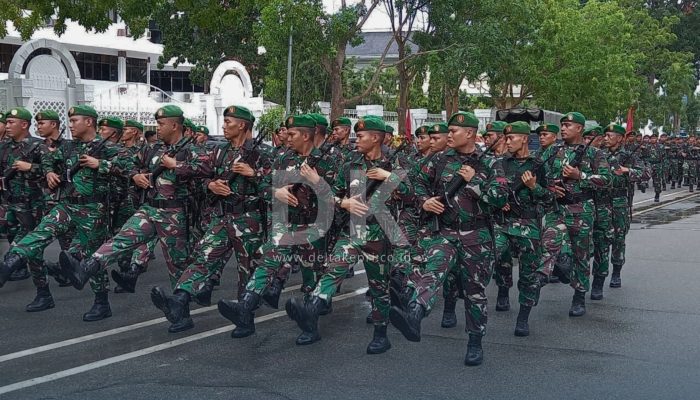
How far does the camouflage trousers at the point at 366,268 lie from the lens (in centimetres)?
628

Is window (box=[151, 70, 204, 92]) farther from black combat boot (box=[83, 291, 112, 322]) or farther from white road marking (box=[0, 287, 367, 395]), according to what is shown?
white road marking (box=[0, 287, 367, 395])

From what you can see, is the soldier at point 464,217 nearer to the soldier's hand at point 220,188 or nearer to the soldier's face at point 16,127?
the soldier's hand at point 220,188

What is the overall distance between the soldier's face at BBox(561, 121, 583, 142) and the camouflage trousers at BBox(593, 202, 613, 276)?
89cm

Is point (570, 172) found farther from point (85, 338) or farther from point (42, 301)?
point (42, 301)

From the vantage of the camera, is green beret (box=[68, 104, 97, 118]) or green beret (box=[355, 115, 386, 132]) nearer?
green beret (box=[355, 115, 386, 132])

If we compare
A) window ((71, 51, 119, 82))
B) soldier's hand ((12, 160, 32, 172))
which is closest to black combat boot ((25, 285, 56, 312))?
soldier's hand ((12, 160, 32, 172))

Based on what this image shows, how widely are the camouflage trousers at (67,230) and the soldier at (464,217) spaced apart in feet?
10.3

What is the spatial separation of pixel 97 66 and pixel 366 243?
133 feet

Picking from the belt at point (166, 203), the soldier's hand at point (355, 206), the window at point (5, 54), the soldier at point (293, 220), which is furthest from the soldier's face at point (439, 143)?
the window at point (5, 54)

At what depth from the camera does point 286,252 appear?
6645mm

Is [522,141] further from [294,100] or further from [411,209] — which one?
[294,100]

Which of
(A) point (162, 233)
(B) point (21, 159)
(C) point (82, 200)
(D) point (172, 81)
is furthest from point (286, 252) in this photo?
(D) point (172, 81)

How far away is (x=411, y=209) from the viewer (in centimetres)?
815

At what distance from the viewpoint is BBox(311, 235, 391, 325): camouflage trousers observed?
628 centimetres
